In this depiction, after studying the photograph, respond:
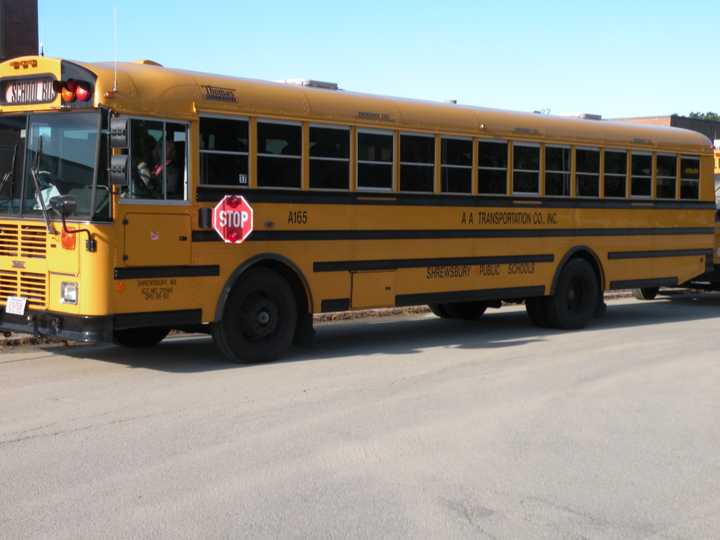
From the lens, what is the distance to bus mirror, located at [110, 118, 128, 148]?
8.95 meters

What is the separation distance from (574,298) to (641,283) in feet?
4.83

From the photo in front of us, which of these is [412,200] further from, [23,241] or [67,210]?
[23,241]

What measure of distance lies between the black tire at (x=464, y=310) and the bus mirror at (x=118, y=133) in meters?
6.94

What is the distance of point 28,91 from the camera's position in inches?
380

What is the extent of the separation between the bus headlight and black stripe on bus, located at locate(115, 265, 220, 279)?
1.30 feet

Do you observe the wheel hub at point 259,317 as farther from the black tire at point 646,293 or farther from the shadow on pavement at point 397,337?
the black tire at point 646,293

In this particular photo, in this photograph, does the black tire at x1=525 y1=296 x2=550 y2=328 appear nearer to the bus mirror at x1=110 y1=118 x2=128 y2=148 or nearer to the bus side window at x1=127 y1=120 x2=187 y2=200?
the bus side window at x1=127 y1=120 x2=187 y2=200

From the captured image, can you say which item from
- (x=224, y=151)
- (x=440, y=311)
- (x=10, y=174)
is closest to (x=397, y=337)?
(x=440, y=311)

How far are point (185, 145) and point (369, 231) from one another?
256cm

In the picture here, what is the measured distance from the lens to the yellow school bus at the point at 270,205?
9250 mm

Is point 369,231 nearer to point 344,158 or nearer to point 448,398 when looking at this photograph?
point 344,158

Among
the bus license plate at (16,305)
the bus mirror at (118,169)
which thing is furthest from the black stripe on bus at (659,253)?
the bus license plate at (16,305)

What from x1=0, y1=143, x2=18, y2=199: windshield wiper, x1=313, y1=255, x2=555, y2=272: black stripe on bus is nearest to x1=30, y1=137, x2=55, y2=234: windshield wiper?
x1=0, y1=143, x2=18, y2=199: windshield wiper

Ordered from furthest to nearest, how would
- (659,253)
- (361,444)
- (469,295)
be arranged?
1. (659,253)
2. (469,295)
3. (361,444)
